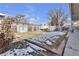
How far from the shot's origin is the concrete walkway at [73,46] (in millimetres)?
1440

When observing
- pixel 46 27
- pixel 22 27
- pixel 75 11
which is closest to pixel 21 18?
pixel 22 27

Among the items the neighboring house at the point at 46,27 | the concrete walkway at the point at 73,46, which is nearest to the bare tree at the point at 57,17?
the neighboring house at the point at 46,27

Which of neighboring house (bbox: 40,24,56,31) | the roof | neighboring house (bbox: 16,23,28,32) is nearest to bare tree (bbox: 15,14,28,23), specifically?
neighboring house (bbox: 16,23,28,32)

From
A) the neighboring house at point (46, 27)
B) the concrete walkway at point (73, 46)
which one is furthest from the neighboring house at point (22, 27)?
the concrete walkway at point (73, 46)

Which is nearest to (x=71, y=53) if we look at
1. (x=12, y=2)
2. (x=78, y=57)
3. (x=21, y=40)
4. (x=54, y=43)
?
(x=78, y=57)

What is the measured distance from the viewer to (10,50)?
1472mm

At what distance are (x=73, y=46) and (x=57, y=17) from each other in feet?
1.01

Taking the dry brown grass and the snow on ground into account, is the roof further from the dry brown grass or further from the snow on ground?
the dry brown grass

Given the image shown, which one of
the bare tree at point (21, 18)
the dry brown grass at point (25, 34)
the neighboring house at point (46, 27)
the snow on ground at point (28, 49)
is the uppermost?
the bare tree at point (21, 18)

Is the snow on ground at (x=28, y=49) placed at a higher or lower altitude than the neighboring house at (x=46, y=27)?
lower

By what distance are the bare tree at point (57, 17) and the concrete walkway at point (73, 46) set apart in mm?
145

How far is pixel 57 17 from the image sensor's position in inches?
58.4

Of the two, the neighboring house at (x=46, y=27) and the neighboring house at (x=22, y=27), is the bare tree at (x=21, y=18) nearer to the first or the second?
the neighboring house at (x=22, y=27)

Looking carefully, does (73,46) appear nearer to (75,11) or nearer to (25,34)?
(75,11)
